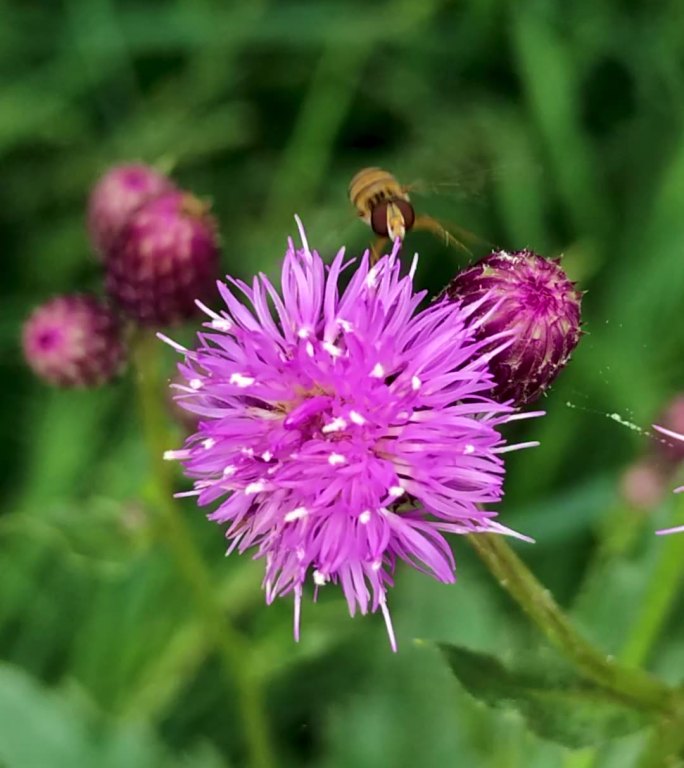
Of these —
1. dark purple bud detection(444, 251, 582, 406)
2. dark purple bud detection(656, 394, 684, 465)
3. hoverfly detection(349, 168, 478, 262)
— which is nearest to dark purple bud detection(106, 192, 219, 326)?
hoverfly detection(349, 168, 478, 262)

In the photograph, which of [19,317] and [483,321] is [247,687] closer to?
[483,321]

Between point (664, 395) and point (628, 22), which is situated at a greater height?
point (628, 22)

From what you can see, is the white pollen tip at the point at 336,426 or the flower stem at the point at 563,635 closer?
the white pollen tip at the point at 336,426

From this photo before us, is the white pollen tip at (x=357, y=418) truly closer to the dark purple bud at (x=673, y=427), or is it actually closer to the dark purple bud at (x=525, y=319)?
the dark purple bud at (x=525, y=319)

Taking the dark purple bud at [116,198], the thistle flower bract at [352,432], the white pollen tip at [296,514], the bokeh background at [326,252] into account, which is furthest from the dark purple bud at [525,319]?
the dark purple bud at [116,198]

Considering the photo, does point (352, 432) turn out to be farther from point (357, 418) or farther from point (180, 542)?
point (180, 542)

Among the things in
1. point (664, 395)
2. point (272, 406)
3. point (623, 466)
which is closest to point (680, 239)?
point (664, 395)

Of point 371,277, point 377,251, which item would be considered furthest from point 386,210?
point 371,277
